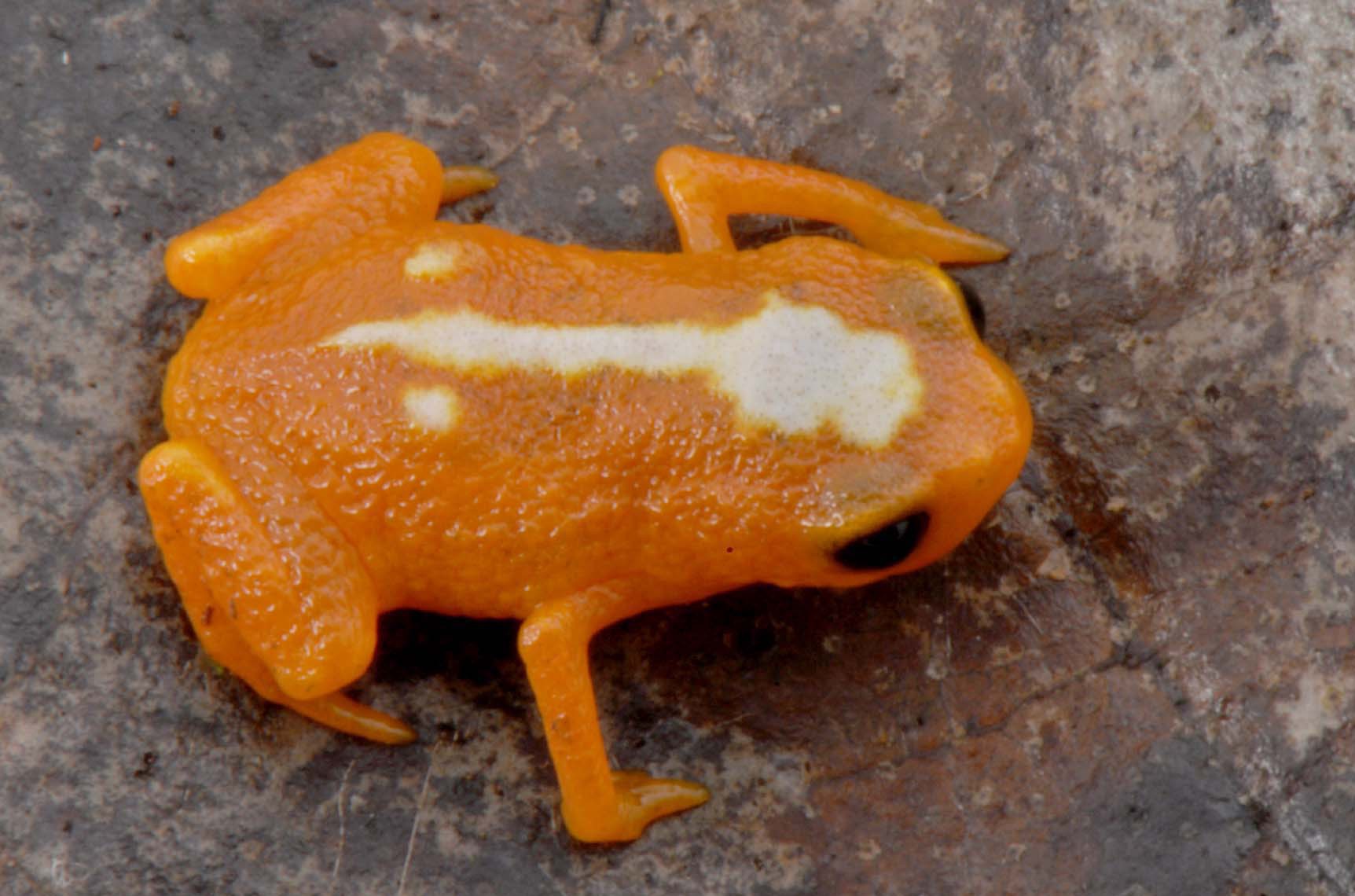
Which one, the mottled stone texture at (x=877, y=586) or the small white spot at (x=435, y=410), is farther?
the mottled stone texture at (x=877, y=586)

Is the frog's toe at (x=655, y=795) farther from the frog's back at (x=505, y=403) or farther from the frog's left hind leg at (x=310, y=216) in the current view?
the frog's left hind leg at (x=310, y=216)

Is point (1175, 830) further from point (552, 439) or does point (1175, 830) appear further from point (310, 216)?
point (310, 216)

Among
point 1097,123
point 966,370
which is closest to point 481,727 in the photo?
point 966,370

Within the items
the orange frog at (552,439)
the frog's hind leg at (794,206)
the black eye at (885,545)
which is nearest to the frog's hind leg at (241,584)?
the orange frog at (552,439)

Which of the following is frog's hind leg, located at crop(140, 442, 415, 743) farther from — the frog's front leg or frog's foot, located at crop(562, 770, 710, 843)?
frog's foot, located at crop(562, 770, 710, 843)

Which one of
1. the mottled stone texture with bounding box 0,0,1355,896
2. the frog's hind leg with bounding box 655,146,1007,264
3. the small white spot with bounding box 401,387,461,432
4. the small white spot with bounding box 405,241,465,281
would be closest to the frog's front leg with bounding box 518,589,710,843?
the mottled stone texture with bounding box 0,0,1355,896

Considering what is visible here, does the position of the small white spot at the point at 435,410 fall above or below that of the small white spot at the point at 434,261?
below

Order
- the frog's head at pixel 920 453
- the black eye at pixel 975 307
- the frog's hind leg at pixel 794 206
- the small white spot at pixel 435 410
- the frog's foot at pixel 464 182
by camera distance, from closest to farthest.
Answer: the frog's head at pixel 920 453
the small white spot at pixel 435 410
the black eye at pixel 975 307
the frog's hind leg at pixel 794 206
the frog's foot at pixel 464 182
